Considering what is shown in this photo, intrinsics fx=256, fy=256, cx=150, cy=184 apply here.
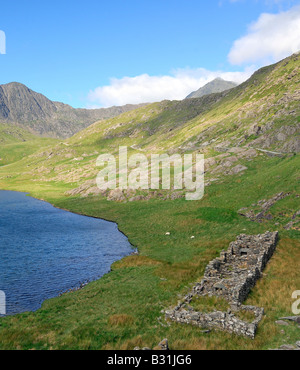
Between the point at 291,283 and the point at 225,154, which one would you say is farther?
the point at 225,154

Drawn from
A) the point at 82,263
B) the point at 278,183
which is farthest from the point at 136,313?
the point at 278,183

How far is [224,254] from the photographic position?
3794cm

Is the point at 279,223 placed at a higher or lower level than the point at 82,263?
higher

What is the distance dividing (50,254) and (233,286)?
38.8 metres

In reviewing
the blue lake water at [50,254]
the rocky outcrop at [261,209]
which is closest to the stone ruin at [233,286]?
the rocky outcrop at [261,209]

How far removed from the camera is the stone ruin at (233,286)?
69.9 ft

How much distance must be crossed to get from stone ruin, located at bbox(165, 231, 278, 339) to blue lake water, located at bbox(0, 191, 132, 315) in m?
19.7

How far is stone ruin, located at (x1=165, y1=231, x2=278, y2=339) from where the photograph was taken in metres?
21.3

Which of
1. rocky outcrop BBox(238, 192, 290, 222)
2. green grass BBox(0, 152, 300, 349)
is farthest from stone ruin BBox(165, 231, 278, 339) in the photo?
rocky outcrop BBox(238, 192, 290, 222)

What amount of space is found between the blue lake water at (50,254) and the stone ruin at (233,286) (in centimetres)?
1973

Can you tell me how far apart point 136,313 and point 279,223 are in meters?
40.1

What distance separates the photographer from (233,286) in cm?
2738

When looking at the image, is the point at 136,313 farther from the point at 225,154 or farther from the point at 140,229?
the point at 225,154

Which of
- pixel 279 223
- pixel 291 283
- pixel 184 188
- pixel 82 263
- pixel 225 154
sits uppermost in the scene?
pixel 225 154
